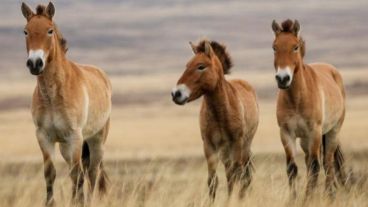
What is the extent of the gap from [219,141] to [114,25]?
290ft

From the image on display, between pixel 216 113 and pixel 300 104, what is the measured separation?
1060 mm

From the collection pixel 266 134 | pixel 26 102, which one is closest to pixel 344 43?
pixel 26 102

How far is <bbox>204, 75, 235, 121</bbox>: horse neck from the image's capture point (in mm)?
12883

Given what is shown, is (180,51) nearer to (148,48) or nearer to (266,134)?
(148,48)

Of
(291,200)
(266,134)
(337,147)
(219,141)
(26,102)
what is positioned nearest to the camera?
(291,200)

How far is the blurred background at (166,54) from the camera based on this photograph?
1656 inches

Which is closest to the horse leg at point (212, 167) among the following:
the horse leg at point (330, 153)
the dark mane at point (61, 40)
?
the dark mane at point (61, 40)

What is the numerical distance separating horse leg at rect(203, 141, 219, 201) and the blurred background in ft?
50.3

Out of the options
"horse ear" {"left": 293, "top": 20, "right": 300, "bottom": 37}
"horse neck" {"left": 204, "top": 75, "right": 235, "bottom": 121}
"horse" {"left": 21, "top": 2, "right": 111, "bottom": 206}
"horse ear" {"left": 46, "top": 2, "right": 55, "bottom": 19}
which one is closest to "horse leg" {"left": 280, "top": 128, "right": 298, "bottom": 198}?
"horse neck" {"left": 204, "top": 75, "right": 235, "bottom": 121}

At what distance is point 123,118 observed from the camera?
5344 cm

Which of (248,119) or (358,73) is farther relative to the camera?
(358,73)

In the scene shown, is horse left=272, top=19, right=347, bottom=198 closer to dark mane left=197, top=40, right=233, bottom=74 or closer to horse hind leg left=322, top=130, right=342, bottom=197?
horse hind leg left=322, top=130, right=342, bottom=197

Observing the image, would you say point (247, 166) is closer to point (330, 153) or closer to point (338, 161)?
point (330, 153)

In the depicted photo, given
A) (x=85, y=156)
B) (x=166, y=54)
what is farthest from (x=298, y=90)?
(x=166, y=54)
